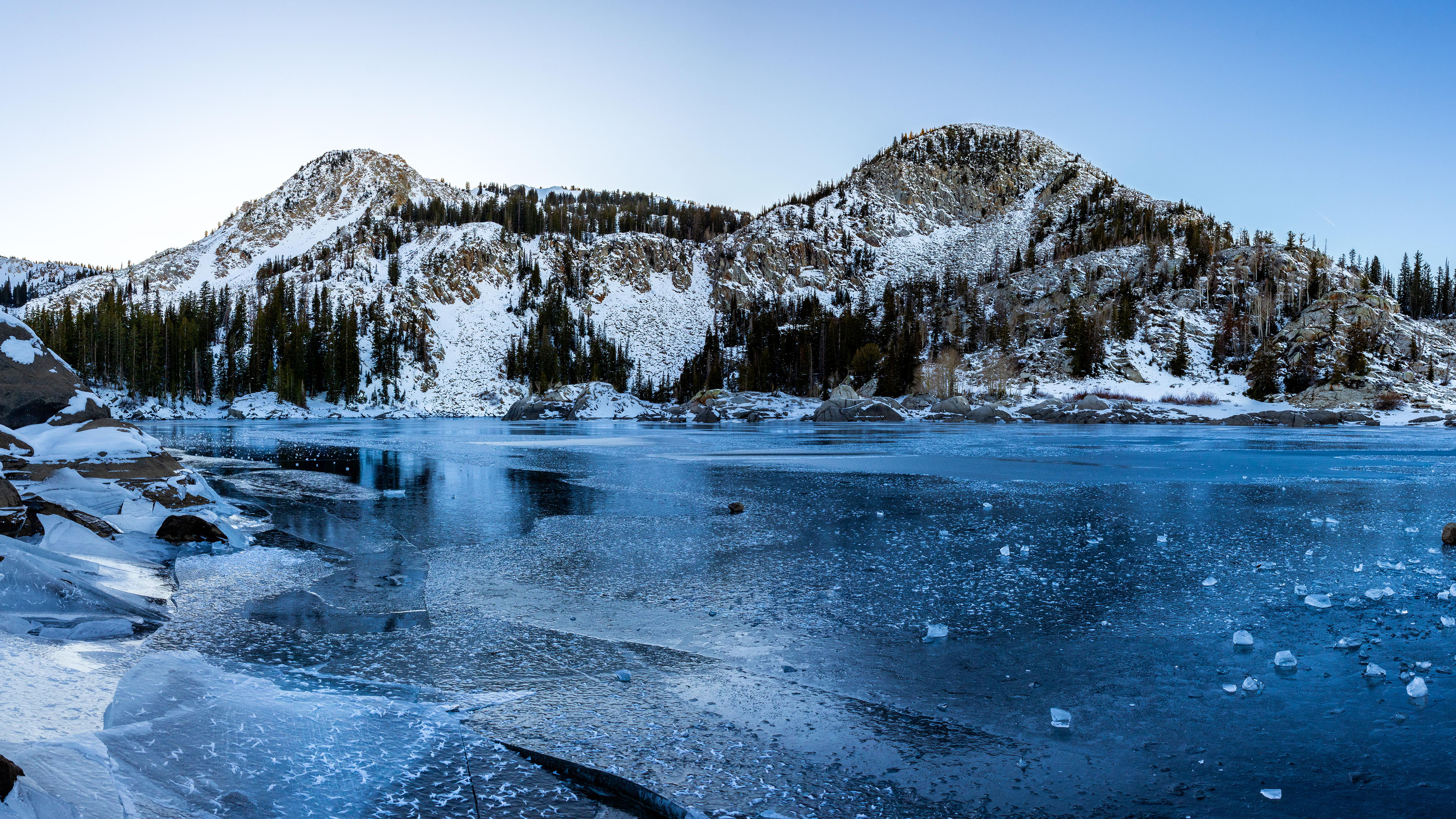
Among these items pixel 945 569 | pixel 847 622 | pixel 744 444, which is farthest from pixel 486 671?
pixel 744 444

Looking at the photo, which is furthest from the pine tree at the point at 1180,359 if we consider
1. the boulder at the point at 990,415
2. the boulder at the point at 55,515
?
the boulder at the point at 55,515

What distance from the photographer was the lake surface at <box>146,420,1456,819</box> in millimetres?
3701

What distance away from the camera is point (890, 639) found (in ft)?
19.6

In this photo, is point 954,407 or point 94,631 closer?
point 94,631

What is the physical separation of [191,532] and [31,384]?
5.99 metres

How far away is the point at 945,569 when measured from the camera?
847cm

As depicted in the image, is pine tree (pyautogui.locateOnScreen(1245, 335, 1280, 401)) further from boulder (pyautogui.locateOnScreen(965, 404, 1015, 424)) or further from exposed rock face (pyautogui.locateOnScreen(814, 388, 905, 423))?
exposed rock face (pyautogui.locateOnScreen(814, 388, 905, 423))

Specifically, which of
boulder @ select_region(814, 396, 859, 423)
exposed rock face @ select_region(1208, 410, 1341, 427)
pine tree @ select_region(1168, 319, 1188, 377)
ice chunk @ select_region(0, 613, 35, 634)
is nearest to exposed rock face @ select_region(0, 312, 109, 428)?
ice chunk @ select_region(0, 613, 35, 634)

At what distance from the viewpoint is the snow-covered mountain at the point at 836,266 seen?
10175 cm

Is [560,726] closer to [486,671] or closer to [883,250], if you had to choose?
[486,671]

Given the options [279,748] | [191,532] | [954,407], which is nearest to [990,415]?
[954,407]

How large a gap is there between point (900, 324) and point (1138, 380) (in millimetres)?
40927

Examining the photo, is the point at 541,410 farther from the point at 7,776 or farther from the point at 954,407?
the point at 7,776

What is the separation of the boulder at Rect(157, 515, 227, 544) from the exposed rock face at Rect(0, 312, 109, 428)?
5146 millimetres
